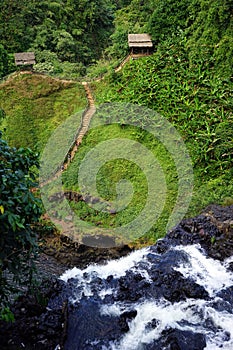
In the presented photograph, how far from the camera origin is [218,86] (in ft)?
59.1

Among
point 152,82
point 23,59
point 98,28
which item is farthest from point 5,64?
point 98,28

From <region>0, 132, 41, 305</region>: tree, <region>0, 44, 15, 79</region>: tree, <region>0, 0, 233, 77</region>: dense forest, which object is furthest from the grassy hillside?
<region>0, 132, 41, 305</region>: tree

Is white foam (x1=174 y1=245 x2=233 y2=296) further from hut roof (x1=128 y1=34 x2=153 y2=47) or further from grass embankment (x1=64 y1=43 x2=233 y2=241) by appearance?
hut roof (x1=128 y1=34 x2=153 y2=47)

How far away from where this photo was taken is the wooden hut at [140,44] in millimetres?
22641

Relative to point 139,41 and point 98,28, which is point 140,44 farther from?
point 98,28

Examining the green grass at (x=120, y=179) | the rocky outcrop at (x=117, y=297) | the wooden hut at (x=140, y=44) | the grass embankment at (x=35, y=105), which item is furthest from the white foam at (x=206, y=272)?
the wooden hut at (x=140, y=44)

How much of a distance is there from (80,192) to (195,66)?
9692mm

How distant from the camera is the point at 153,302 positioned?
A: 1080 centimetres

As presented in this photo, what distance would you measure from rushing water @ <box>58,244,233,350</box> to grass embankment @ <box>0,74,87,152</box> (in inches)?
404

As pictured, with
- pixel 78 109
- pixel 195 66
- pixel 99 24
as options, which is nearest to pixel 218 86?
pixel 195 66

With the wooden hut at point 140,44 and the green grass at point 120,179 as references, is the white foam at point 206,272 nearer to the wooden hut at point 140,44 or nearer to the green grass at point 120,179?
the green grass at point 120,179

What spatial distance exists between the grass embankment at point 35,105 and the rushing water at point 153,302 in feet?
33.6

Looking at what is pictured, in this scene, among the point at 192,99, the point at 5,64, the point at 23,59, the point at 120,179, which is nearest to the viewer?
the point at 120,179

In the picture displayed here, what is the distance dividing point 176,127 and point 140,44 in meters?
8.03
